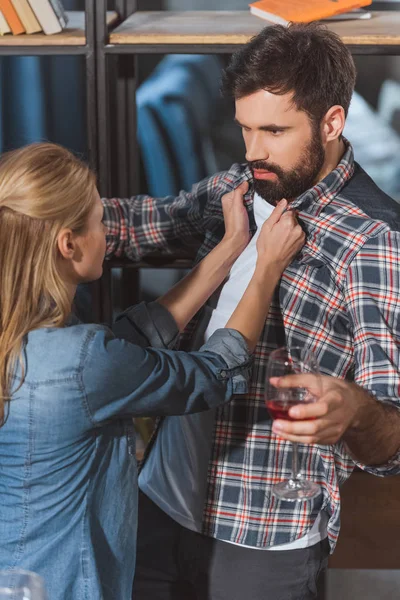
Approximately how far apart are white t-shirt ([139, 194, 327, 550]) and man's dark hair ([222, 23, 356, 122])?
0.84 feet

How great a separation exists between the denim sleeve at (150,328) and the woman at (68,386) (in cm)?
24

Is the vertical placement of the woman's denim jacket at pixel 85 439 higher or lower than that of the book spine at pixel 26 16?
lower

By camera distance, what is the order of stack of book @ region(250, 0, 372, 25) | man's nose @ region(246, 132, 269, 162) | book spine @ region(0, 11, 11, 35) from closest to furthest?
man's nose @ region(246, 132, 269, 162)
stack of book @ region(250, 0, 372, 25)
book spine @ region(0, 11, 11, 35)

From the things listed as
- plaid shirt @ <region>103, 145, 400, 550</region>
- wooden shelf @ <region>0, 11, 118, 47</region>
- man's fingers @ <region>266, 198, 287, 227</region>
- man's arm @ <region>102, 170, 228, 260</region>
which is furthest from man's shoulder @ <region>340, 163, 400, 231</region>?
wooden shelf @ <region>0, 11, 118, 47</region>

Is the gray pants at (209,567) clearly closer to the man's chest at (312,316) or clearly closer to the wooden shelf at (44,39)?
the man's chest at (312,316)

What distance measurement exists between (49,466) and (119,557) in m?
0.25

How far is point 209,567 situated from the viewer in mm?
1834

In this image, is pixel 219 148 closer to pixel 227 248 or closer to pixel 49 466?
pixel 227 248

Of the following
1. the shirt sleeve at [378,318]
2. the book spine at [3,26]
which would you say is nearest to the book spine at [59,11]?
the book spine at [3,26]

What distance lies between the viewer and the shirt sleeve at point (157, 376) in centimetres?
143

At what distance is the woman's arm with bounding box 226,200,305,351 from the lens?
63.2 inches

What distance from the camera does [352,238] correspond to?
5.53ft

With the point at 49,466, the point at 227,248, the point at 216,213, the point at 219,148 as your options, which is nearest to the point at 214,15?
the point at 219,148

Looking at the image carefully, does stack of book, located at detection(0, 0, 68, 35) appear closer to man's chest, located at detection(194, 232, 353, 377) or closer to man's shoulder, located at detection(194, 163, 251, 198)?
man's shoulder, located at detection(194, 163, 251, 198)
